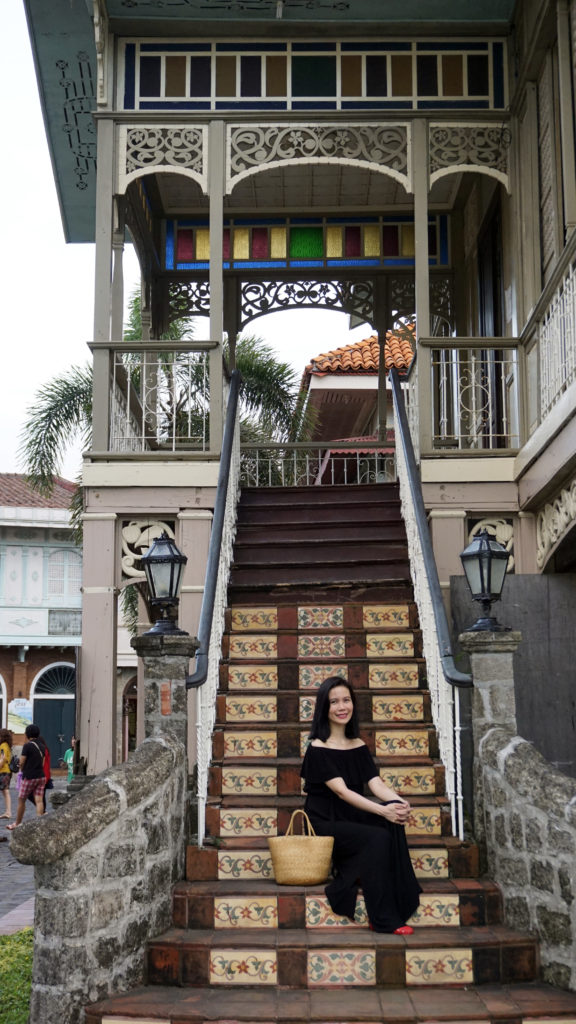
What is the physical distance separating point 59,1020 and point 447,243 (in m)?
9.71

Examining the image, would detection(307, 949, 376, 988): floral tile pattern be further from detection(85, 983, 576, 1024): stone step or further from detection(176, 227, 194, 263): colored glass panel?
detection(176, 227, 194, 263): colored glass panel

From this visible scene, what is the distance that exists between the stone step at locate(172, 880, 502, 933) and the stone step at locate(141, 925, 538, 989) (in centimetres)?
24

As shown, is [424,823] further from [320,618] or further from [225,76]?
[225,76]

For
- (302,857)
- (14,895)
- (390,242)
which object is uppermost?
(390,242)

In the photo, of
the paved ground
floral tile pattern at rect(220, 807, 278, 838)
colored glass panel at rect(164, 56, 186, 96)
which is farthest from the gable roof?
floral tile pattern at rect(220, 807, 278, 838)

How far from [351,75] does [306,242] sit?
2.82 meters

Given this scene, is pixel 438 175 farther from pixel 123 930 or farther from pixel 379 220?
pixel 123 930

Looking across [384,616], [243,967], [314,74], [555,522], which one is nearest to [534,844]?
[243,967]

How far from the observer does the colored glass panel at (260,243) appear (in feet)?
40.5

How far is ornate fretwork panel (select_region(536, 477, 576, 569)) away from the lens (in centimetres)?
748

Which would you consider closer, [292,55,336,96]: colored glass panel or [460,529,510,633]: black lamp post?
[460,529,510,633]: black lamp post

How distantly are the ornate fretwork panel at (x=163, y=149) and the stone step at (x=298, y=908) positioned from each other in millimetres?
5915

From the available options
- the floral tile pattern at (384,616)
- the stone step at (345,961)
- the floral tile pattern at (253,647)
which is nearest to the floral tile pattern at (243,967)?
the stone step at (345,961)

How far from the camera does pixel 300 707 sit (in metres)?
7.18
